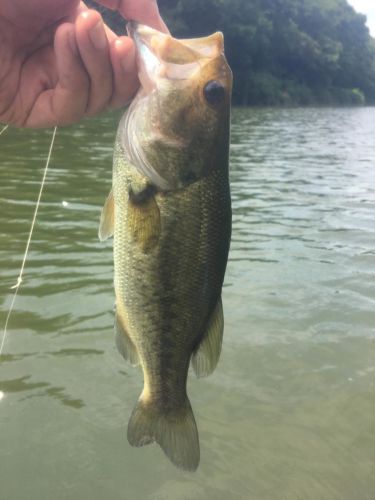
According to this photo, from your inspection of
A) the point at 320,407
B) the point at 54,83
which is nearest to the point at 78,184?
the point at 320,407

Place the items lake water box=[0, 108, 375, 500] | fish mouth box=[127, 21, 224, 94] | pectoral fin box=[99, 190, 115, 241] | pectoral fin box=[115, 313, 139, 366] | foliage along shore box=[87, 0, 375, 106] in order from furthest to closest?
1. foliage along shore box=[87, 0, 375, 106]
2. lake water box=[0, 108, 375, 500]
3. pectoral fin box=[115, 313, 139, 366]
4. pectoral fin box=[99, 190, 115, 241]
5. fish mouth box=[127, 21, 224, 94]

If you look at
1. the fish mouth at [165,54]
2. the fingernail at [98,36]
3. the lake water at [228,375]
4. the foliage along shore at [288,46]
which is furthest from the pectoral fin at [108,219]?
the foliage along shore at [288,46]

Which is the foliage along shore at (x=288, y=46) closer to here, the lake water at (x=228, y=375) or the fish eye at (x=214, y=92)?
the lake water at (x=228, y=375)

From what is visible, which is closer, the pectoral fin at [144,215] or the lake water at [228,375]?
the pectoral fin at [144,215]

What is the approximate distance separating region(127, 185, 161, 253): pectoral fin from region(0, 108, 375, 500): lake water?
94.2 inches

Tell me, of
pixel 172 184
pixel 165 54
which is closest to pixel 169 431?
pixel 172 184

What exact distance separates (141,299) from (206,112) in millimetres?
780

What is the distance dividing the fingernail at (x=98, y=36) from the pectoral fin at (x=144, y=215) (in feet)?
1.83

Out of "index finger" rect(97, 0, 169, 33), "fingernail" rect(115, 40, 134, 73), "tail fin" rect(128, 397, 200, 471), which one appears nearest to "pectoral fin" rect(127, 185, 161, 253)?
"fingernail" rect(115, 40, 134, 73)

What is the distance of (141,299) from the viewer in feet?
7.46

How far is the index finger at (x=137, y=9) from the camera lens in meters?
2.22

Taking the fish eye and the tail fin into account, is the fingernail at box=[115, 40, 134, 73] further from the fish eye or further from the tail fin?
the tail fin

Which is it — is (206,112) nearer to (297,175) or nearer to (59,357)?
Result: (59,357)

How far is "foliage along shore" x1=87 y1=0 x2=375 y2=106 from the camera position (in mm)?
60281
